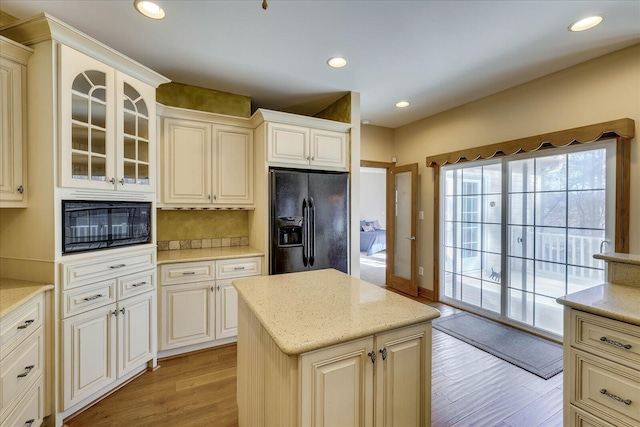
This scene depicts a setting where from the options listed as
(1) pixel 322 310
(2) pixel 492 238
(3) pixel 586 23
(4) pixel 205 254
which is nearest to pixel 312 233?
(4) pixel 205 254

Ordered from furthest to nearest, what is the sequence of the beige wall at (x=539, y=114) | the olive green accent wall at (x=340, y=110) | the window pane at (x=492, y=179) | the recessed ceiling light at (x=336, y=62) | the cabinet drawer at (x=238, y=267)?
the window pane at (x=492, y=179) → the olive green accent wall at (x=340, y=110) → the cabinet drawer at (x=238, y=267) → the recessed ceiling light at (x=336, y=62) → the beige wall at (x=539, y=114)

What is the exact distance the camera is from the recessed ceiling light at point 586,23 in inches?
78.3

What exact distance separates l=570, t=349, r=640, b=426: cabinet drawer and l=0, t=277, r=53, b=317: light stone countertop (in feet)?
9.09

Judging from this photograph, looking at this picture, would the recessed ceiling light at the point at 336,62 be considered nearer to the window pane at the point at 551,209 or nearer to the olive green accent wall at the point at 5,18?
the olive green accent wall at the point at 5,18

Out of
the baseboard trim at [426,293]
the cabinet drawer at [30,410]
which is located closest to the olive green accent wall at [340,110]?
the baseboard trim at [426,293]

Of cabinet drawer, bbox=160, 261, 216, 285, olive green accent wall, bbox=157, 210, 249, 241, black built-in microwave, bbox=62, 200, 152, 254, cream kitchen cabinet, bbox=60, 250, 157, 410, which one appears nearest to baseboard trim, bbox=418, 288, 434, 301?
olive green accent wall, bbox=157, 210, 249, 241

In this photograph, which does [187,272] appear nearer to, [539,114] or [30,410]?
[30,410]

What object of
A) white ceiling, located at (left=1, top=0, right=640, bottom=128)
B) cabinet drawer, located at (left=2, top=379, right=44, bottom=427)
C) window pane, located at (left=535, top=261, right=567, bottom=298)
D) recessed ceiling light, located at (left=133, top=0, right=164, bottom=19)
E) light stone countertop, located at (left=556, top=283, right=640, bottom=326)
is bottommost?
cabinet drawer, located at (left=2, top=379, right=44, bottom=427)

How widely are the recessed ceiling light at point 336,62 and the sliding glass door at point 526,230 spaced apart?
2.22 meters

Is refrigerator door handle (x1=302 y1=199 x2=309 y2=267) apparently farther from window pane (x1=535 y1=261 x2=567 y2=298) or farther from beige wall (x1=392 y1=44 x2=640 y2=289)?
window pane (x1=535 y1=261 x2=567 y2=298)

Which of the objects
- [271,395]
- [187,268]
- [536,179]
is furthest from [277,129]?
[536,179]

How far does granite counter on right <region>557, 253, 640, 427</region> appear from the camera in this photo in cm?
125

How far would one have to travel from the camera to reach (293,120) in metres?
2.99

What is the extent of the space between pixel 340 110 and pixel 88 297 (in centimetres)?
300
